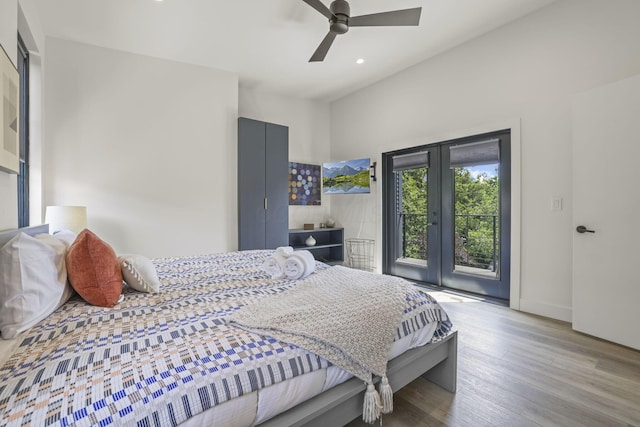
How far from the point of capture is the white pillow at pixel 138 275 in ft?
5.19

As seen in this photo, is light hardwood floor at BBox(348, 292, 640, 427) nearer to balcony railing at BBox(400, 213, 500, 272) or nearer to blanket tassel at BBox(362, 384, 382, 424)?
blanket tassel at BBox(362, 384, 382, 424)

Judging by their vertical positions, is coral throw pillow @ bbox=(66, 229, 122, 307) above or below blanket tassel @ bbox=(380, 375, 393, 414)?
above

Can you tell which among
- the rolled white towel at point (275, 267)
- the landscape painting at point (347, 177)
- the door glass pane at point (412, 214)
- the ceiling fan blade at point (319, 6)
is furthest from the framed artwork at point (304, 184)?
the rolled white towel at point (275, 267)

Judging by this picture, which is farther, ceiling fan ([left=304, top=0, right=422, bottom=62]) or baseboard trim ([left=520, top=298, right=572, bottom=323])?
baseboard trim ([left=520, top=298, right=572, bottom=323])

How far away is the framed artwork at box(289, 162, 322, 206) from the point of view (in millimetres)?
4957

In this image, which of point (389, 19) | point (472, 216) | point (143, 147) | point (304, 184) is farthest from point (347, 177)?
point (143, 147)

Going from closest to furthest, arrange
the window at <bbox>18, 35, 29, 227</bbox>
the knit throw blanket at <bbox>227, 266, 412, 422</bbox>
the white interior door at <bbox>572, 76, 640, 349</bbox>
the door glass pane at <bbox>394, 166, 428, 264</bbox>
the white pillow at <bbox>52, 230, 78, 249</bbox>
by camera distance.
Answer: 1. the knit throw blanket at <bbox>227, 266, 412, 422</bbox>
2. the white pillow at <bbox>52, 230, 78, 249</bbox>
3. the white interior door at <bbox>572, 76, 640, 349</bbox>
4. the window at <bbox>18, 35, 29, 227</bbox>
5. the door glass pane at <bbox>394, 166, 428, 264</bbox>

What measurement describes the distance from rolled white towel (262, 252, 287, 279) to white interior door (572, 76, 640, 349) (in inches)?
97.9


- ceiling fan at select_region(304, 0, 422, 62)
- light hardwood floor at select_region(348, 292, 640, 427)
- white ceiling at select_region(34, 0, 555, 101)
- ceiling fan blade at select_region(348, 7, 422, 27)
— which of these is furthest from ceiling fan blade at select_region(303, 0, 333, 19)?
light hardwood floor at select_region(348, 292, 640, 427)

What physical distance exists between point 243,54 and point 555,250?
400 centimetres

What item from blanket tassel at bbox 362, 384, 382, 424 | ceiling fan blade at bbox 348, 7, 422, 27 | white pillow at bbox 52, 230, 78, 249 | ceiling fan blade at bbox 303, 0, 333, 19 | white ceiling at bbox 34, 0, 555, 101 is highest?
white ceiling at bbox 34, 0, 555, 101

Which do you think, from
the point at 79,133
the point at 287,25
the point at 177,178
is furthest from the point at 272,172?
the point at 79,133

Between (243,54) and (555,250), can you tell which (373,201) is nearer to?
(555,250)

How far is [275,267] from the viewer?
6.53 ft
